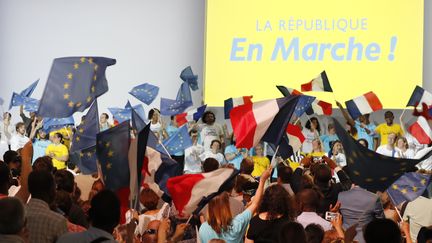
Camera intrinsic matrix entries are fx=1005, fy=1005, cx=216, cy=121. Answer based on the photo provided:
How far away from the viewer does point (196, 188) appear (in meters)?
7.53

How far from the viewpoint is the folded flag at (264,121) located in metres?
9.62

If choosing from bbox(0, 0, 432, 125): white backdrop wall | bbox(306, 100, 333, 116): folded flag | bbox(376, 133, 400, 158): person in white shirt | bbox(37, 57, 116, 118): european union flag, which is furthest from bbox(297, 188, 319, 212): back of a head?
bbox(0, 0, 432, 125): white backdrop wall

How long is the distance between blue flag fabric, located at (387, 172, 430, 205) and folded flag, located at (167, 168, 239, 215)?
83.6 inches

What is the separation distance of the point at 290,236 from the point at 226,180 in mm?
2028

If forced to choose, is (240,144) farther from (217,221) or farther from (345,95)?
(345,95)

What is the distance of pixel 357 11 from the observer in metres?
20.3

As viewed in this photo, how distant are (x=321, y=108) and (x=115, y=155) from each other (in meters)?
11.0

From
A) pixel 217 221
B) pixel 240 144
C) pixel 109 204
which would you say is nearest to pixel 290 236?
pixel 109 204

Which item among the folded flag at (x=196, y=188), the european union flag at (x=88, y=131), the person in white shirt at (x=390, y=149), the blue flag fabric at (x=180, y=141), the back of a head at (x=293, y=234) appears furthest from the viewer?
the person in white shirt at (x=390, y=149)

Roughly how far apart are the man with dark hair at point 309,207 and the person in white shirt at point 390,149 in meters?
9.04

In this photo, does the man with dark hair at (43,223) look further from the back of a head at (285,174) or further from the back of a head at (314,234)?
the back of a head at (285,174)

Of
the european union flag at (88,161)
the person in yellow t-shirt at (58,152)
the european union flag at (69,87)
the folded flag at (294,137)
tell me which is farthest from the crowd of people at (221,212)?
the person in yellow t-shirt at (58,152)

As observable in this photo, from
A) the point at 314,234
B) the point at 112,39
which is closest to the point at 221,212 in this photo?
the point at 314,234

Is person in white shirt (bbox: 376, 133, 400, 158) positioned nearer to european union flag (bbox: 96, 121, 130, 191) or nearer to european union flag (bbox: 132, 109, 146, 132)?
european union flag (bbox: 132, 109, 146, 132)
